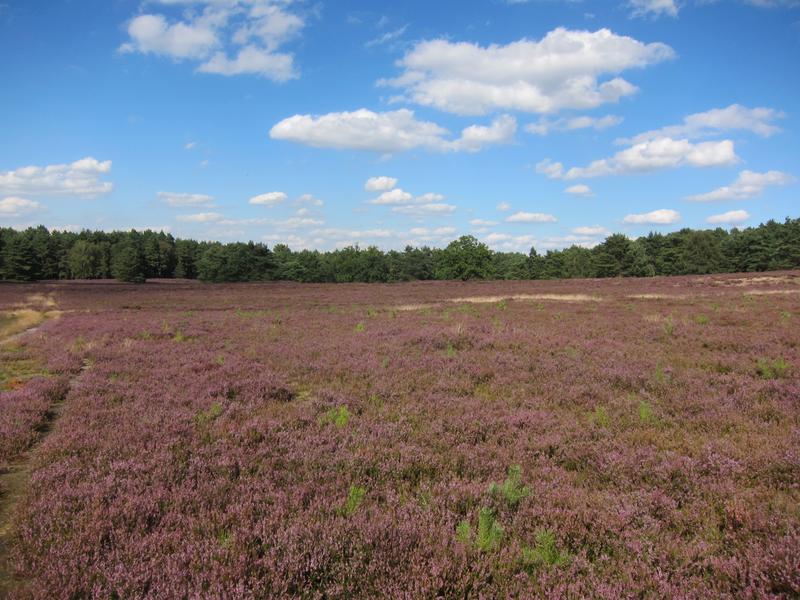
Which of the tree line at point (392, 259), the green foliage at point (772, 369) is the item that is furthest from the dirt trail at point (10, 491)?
the tree line at point (392, 259)

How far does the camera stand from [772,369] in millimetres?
10242

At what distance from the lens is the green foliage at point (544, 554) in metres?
4.02

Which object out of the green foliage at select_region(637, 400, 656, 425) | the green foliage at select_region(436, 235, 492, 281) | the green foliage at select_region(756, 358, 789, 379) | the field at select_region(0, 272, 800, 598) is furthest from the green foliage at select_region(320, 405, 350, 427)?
the green foliage at select_region(436, 235, 492, 281)

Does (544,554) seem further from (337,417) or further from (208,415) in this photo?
(208,415)

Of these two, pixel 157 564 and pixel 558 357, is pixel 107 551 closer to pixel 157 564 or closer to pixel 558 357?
pixel 157 564

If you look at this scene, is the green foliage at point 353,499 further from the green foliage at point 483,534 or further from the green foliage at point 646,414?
the green foliage at point 646,414

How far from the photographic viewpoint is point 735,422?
24.1 ft

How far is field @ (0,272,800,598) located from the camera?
376cm

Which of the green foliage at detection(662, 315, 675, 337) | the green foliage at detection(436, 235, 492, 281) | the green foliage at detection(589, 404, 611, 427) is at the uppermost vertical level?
the green foliage at detection(436, 235, 492, 281)

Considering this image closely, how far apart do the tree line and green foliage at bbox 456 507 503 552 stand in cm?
9981

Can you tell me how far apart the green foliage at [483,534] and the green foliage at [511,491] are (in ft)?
1.84

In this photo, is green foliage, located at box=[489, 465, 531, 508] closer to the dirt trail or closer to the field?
the field

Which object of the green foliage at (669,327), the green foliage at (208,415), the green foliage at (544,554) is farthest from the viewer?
the green foliage at (669,327)

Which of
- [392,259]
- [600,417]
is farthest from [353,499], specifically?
[392,259]
